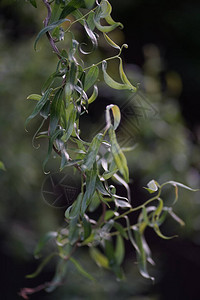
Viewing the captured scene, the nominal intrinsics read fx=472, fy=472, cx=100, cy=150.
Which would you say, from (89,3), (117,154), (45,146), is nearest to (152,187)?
(117,154)

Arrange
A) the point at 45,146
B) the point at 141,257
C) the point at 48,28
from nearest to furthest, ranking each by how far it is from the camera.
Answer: the point at 48,28, the point at 141,257, the point at 45,146

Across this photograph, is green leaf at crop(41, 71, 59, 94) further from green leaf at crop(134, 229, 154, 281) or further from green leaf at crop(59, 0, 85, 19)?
green leaf at crop(134, 229, 154, 281)

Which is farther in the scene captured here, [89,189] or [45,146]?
[45,146]

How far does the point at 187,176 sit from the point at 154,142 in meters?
0.14

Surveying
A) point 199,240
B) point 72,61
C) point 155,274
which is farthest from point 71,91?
point 155,274

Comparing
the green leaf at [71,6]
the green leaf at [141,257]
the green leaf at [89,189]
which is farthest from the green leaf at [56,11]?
the green leaf at [141,257]

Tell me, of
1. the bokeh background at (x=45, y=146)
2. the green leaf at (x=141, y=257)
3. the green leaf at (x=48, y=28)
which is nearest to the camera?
the green leaf at (x=48, y=28)

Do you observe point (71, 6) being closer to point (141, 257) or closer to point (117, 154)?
point (117, 154)

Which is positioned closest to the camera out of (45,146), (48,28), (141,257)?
(48,28)

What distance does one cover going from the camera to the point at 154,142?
137 centimetres

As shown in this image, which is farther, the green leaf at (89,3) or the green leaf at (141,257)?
the green leaf at (141,257)

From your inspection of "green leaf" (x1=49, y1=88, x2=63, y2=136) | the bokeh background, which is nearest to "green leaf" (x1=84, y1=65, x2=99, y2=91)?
"green leaf" (x1=49, y1=88, x2=63, y2=136)

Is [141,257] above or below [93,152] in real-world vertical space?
below

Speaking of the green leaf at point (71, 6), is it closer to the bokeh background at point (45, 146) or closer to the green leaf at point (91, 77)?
the green leaf at point (91, 77)
